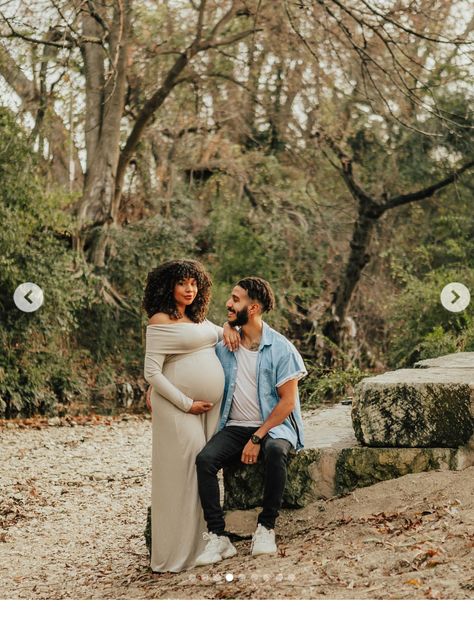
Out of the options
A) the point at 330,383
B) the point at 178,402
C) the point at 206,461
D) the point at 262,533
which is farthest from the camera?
the point at 330,383

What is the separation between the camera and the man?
184 inches

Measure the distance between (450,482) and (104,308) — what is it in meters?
10.3

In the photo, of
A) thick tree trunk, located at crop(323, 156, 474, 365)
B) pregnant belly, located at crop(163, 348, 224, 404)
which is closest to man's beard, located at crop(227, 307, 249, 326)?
pregnant belly, located at crop(163, 348, 224, 404)

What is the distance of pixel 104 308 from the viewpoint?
14.5 metres

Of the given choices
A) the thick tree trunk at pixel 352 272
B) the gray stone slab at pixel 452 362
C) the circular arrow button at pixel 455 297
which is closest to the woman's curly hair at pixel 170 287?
the gray stone slab at pixel 452 362

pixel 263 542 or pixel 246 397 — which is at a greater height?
pixel 246 397

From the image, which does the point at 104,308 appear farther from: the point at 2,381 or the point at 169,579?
the point at 169,579

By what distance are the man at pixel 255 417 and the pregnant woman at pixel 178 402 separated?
9 cm

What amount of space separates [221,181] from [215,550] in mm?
14311

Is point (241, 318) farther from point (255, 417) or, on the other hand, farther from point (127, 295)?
point (127, 295)

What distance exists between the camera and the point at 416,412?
4934 mm

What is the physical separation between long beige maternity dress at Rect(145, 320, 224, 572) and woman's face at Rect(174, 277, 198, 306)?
0.43 ft

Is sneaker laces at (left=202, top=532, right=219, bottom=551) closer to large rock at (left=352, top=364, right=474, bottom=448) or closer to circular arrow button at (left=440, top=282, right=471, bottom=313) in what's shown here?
large rock at (left=352, top=364, right=474, bottom=448)

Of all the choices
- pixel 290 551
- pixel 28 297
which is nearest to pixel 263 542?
pixel 290 551
